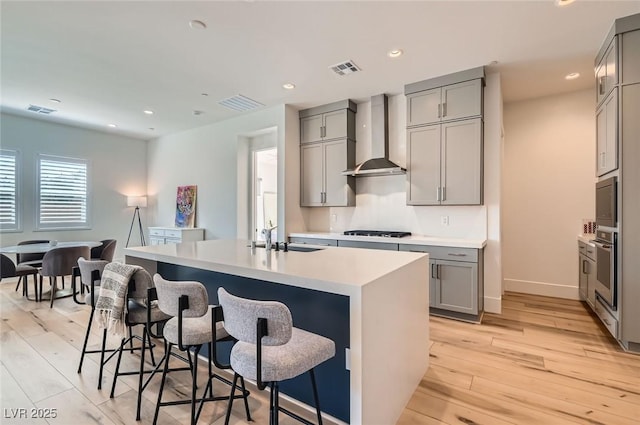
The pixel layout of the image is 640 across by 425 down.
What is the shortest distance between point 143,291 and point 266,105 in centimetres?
363

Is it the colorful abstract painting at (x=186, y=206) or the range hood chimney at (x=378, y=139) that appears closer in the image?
the range hood chimney at (x=378, y=139)

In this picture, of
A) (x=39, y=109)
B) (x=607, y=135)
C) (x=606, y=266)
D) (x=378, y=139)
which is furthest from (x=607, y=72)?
(x=39, y=109)

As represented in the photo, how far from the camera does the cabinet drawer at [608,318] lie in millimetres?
2756

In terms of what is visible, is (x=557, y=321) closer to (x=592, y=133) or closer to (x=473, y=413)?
(x=473, y=413)

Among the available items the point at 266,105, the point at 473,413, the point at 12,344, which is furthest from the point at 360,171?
the point at 12,344

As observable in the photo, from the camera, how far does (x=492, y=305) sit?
12.3 feet

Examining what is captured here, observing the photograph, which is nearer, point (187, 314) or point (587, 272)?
point (187, 314)

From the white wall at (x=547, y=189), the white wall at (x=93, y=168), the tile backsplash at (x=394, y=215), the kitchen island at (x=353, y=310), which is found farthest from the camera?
the white wall at (x=93, y=168)

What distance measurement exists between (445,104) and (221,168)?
4.06 meters

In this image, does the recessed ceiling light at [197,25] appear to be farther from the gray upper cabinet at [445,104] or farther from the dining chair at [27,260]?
the dining chair at [27,260]

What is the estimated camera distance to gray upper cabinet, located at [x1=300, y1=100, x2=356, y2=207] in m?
4.67

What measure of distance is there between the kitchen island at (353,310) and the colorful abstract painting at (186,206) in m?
4.05

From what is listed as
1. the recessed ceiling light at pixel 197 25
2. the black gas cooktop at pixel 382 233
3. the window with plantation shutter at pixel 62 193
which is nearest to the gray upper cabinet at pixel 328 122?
the black gas cooktop at pixel 382 233

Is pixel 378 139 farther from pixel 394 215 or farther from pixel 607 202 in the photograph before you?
pixel 607 202
